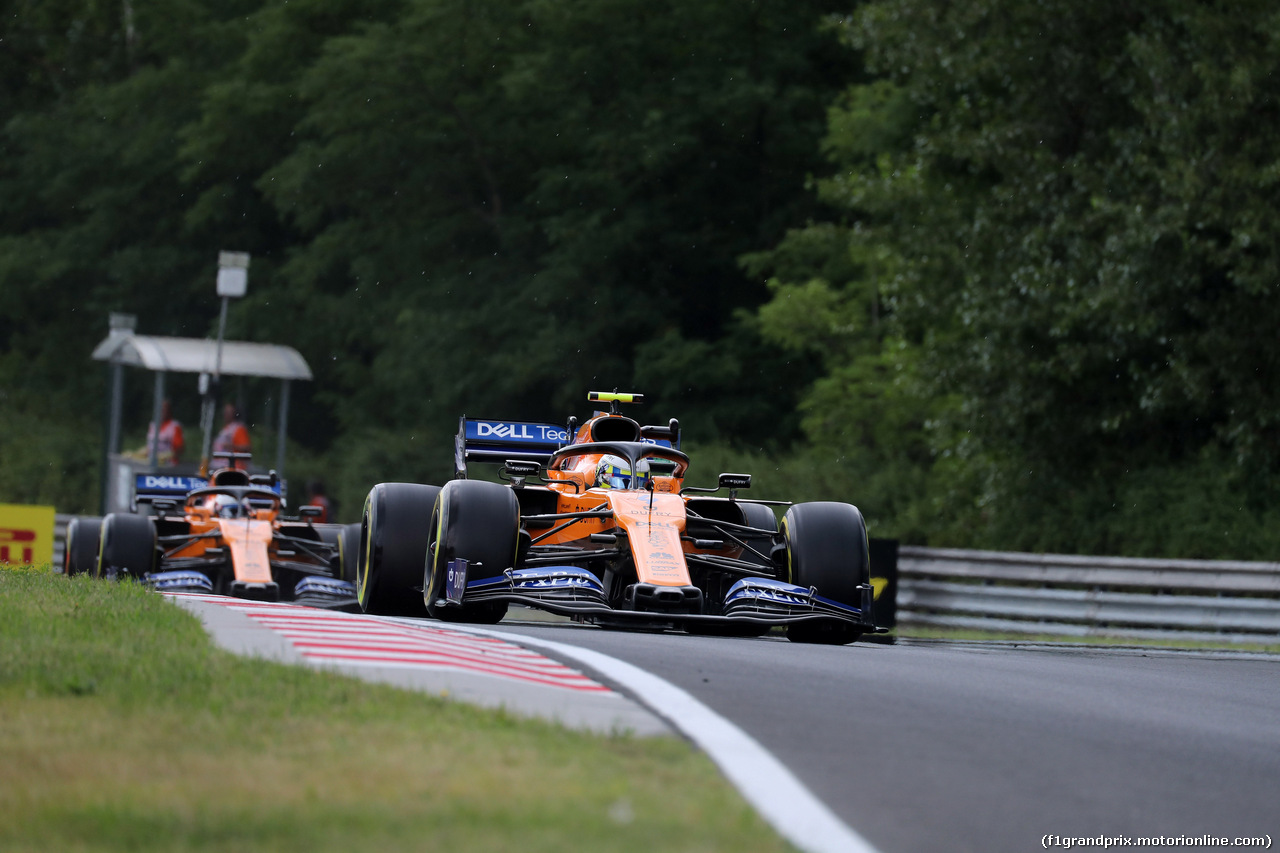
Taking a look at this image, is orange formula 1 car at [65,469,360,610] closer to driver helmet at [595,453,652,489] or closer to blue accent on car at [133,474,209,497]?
blue accent on car at [133,474,209,497]

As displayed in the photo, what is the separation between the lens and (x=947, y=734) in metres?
6.18

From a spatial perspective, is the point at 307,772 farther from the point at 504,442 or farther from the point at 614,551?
the point at 504,442

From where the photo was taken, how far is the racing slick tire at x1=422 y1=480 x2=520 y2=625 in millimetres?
10891

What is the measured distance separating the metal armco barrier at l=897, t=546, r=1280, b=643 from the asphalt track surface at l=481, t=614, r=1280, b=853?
594 cm

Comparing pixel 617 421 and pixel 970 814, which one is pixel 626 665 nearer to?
pixel 970 814

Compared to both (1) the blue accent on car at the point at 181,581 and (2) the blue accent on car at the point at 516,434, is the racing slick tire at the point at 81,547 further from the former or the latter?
(2) the blue accent on car at the point at 516,434

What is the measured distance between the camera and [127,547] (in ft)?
52.6

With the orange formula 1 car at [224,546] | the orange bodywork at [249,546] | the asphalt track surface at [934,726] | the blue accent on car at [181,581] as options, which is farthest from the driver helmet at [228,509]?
the asphalt track surface at [934,726]

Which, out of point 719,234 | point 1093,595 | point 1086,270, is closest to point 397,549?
point 1093,595

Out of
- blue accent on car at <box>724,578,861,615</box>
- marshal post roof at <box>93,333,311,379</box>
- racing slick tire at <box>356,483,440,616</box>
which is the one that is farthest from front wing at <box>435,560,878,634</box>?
marshal post roof at <box>93,333,311,379</box>

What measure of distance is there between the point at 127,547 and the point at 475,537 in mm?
6309

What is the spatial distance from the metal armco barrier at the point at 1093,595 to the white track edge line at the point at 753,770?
31.1 ft

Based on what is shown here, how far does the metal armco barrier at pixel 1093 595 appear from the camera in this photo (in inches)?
601

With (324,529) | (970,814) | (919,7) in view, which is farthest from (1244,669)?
(919,7)
